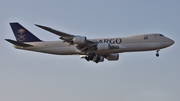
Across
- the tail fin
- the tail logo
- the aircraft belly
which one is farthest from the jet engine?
the tail logo

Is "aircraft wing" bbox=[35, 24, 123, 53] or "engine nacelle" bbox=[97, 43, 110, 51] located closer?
"aircraft wing" bbox=[35, 24, 123, 53]

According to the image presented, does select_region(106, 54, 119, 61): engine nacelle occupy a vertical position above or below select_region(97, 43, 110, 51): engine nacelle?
below

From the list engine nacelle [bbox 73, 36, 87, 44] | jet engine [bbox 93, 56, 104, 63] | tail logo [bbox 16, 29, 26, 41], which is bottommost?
jet engine [bbox 93, 56, 104, 63]

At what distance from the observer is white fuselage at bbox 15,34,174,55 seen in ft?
214

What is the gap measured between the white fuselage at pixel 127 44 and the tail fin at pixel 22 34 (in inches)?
110

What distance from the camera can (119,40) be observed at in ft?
218

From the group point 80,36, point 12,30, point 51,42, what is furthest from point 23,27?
point 80,36

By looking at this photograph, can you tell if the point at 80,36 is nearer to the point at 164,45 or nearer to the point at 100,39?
the point at 100,39

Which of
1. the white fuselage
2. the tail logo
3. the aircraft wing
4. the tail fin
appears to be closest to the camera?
the aircraft wing

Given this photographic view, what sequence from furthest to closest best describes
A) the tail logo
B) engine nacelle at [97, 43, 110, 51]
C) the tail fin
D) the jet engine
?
the tail logo
the tail fin
the jet engine
engine nacelle at [97, 43, 110, 51]

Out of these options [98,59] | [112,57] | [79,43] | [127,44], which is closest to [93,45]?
[79,43]

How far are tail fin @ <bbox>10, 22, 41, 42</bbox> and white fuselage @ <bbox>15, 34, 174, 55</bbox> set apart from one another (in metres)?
2.80

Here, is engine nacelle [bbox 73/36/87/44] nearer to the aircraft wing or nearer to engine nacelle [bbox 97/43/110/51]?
the aircraft wing

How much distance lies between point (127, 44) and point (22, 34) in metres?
17.8
